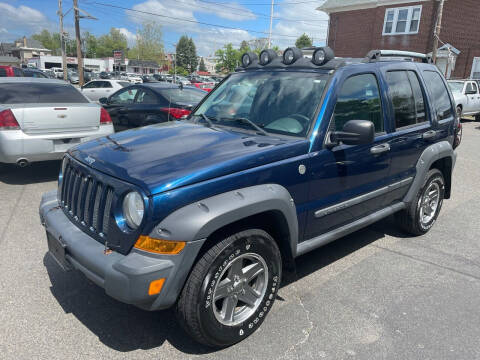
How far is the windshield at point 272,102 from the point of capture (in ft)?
10.3

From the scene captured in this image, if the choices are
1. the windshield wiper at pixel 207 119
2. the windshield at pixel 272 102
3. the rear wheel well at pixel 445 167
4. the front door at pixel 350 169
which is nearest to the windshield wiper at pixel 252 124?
the windshield at pixel 272 102

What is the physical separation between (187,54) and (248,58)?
12244 cm

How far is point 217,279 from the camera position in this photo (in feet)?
8.02

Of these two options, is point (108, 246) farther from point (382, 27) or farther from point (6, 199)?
point (382, 27)

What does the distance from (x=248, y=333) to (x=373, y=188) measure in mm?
1755

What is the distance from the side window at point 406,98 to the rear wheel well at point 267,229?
1720mm

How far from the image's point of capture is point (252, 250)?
260cm

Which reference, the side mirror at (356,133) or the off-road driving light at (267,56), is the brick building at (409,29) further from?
the side mirror at (356,133)

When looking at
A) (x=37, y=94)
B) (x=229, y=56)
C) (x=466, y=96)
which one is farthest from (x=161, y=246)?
(x=229, y=56)

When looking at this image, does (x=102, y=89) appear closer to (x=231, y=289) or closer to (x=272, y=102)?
(x=272, y=102)

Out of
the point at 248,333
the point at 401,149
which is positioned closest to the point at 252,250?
the point at 248,333

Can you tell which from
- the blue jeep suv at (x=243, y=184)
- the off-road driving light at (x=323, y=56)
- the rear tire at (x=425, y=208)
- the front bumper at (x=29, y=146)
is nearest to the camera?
the blue jeep suv at (x=243, y=184)

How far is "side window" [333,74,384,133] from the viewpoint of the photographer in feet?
10.5

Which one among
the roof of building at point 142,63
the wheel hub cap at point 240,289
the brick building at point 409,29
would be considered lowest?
the wheel hub cap at point 240,289
